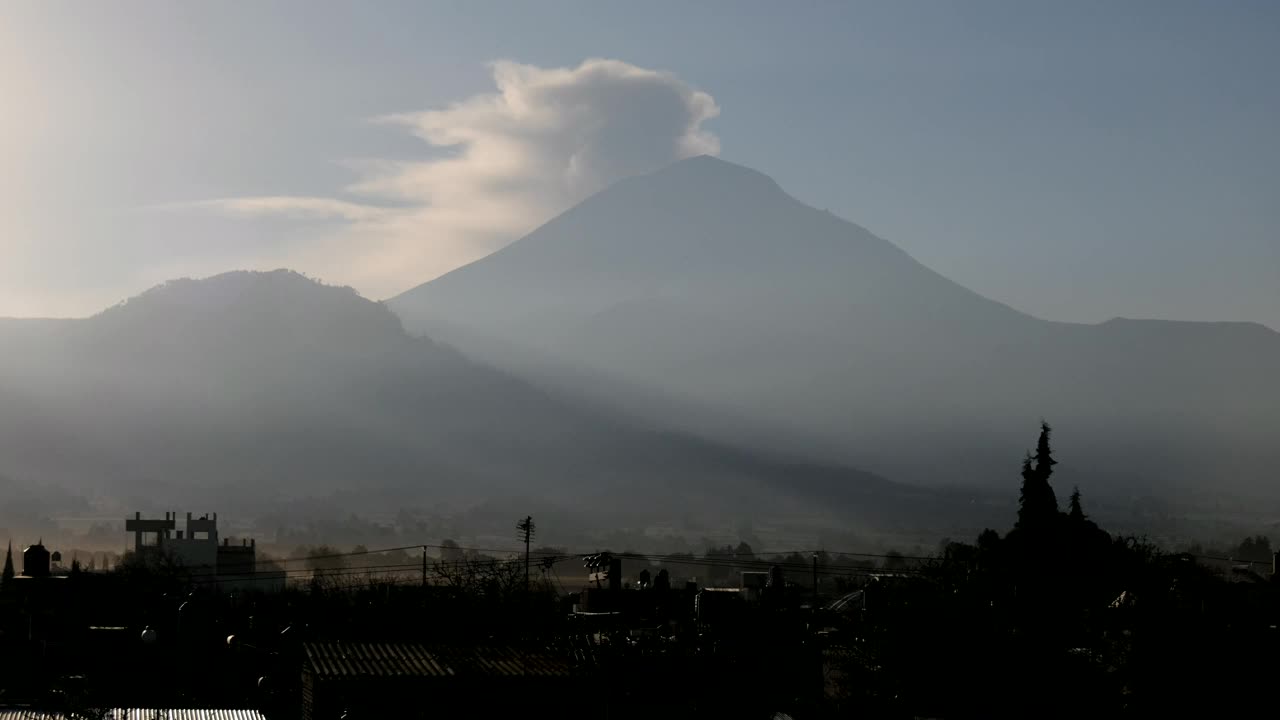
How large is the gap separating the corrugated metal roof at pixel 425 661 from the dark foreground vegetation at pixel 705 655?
0.06 m

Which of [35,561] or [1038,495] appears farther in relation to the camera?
[1038,495]

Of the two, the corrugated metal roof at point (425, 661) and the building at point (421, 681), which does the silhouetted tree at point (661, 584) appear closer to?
the corrugated metal roof at point (425, 661)

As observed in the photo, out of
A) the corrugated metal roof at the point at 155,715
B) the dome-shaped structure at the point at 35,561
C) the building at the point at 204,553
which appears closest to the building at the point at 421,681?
the corrugated metal roof at the point at 155,715

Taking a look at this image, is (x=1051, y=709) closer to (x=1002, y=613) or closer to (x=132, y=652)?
(x=1002, y=613)

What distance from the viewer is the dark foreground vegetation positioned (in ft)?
104

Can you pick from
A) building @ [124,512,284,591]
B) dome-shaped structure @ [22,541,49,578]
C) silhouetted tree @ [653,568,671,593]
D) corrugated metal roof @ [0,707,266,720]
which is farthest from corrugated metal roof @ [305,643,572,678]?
building @ [124,512,284,591]

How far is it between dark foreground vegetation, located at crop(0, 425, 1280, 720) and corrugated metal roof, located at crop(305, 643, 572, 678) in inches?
2.5

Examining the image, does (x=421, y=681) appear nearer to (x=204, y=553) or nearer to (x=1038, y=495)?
(x=1038, y=495)

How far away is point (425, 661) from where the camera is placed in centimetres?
3131

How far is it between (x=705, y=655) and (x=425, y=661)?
7.91 meters

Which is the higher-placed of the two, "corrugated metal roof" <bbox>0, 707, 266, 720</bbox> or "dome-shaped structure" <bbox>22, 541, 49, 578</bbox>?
"dome-shaped structure" <bbox>22, 541, 49, 578</bbox>

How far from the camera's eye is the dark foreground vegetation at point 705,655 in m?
31.6

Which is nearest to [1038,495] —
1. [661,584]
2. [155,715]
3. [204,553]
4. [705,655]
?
[661,584]

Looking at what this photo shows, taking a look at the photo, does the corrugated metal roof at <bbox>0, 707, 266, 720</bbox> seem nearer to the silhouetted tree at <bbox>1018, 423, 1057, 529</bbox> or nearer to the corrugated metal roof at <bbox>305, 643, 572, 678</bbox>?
the corrugated metal roof at <bbox>305, 643, 572, 678</bbox>
